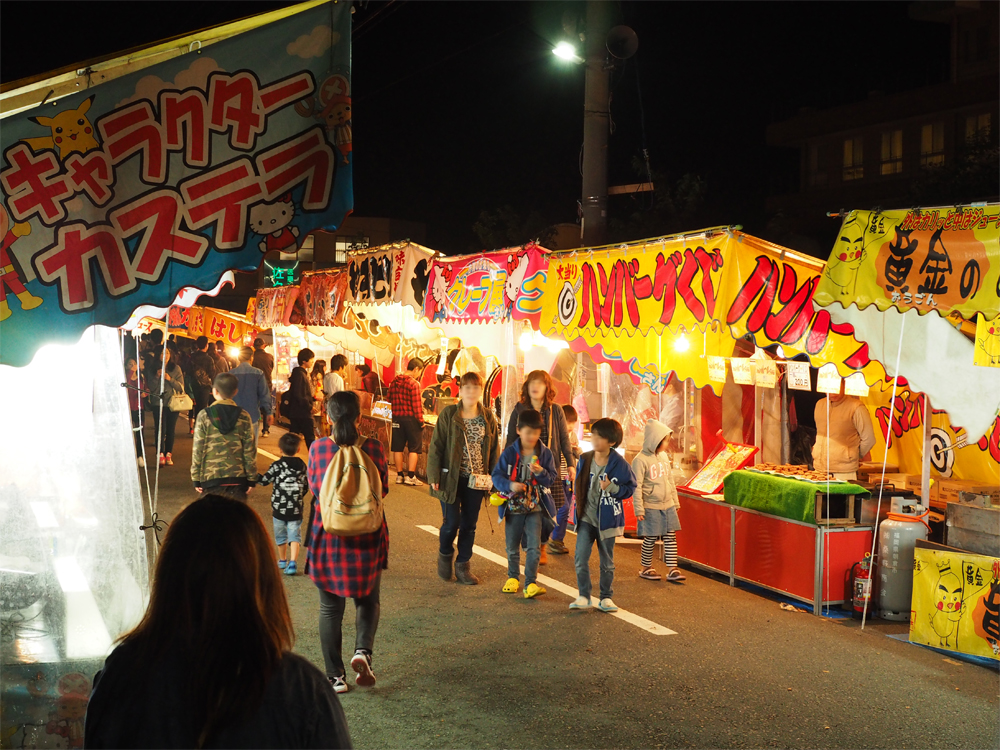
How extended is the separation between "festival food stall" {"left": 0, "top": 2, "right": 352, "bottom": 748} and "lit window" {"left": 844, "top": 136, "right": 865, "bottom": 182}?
2955cm

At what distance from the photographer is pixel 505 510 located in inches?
313

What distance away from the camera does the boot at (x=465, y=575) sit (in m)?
8.38

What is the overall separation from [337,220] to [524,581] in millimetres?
5359

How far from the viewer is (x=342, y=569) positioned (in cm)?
547

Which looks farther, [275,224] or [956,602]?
[956,602]

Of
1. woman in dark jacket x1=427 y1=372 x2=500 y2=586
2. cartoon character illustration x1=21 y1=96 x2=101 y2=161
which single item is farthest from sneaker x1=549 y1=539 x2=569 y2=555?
cartoon character illustration x1=21 y1=96 x2=101 y2=161

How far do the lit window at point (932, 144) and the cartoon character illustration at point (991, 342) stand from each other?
2399 centimetres

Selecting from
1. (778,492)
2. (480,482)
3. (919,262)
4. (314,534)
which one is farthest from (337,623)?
(919,262)

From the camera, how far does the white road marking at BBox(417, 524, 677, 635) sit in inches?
280

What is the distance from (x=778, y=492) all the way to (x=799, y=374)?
1926 millimetres

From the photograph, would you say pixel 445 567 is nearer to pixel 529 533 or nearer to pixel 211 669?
pixel 529 533

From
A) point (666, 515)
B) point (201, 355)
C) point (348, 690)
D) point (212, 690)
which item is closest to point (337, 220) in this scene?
point (212, 690)

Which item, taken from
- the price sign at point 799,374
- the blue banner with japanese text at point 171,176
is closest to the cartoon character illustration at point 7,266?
the blue banner with japanese text at point 171,176

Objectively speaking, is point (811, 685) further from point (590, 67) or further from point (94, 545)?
point (590, 67)
